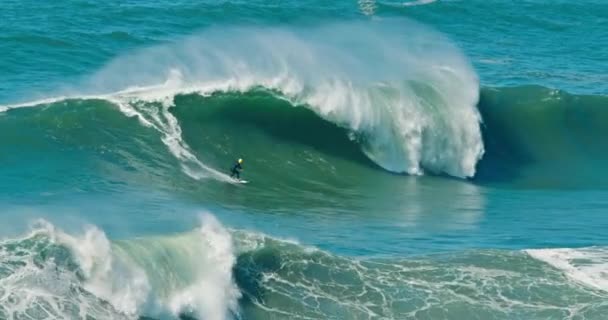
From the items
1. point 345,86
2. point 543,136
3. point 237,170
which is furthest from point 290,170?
point 543,136

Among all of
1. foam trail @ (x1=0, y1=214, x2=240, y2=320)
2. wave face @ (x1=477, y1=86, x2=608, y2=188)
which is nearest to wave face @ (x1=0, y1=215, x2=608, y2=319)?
foam trail @ (x1=0, y1=214, x2=240, y2=320)

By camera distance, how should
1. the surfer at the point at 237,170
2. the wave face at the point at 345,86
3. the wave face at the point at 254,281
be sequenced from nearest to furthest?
the wave face at the point at 254,281 < the surfer at the point at 237,170 < the wave face at the point at 345,86

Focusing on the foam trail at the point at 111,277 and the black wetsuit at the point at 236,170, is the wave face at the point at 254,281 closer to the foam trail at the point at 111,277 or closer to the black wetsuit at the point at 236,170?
the foam trail at the point at 111,277

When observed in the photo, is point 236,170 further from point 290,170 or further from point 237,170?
point 290,170

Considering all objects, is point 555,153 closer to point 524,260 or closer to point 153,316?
point 524,260

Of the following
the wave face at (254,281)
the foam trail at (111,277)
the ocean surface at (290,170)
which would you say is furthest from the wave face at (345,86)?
the foam trail at (111,277)

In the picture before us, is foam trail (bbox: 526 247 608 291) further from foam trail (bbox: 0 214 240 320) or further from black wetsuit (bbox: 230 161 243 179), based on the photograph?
black wetsuit (bbox: 230 161 243 179)
